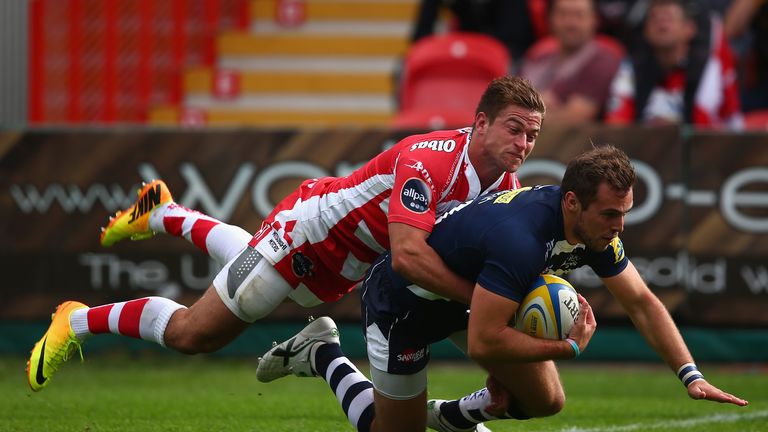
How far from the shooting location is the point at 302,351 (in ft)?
23.1

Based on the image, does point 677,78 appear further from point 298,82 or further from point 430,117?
point 298,82

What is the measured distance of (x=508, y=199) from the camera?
5.77m

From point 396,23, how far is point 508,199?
955 centimetres

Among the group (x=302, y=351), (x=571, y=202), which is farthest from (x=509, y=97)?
(x=302, y=351)

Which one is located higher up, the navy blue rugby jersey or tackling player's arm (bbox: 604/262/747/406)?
the navy blue rugby jersey

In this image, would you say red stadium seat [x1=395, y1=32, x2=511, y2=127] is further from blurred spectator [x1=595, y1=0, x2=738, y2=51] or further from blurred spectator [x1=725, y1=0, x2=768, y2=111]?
blurred spectator [x1=725, y1=0, x2=768, y2=111]

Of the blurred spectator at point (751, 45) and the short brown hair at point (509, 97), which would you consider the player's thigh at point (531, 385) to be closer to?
the short brown hair at point (509, 97)

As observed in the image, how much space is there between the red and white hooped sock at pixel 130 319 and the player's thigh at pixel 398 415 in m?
1.33

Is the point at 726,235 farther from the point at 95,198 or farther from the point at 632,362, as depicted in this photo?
the point at 95,198

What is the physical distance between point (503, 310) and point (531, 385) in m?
0.71

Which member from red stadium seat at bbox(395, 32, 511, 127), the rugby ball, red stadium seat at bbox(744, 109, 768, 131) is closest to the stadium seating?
red stadium seat at bbox(395, 32, 511, 127)

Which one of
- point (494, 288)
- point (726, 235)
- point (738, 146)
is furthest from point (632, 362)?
point (494, 288)

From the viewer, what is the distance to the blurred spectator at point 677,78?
11.9 m

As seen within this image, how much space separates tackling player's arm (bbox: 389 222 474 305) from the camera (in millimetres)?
5766
